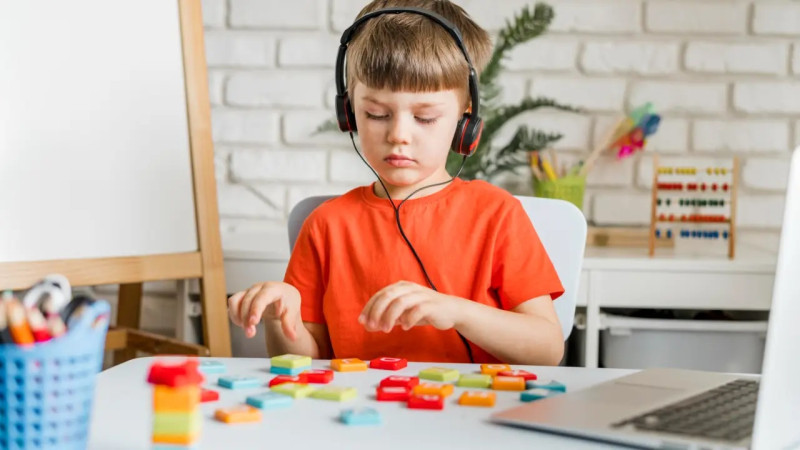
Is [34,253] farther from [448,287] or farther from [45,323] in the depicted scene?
[45,323]

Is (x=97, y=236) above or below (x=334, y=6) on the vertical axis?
below

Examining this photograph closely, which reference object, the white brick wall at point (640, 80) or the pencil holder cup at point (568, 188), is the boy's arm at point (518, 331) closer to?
the pencil holder cup at point (568, 188)

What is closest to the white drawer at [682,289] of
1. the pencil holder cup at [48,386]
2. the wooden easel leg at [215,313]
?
the wooden easel leg at [215,313]

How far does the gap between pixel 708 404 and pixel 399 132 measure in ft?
1.86

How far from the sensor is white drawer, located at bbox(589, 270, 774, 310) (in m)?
1.64

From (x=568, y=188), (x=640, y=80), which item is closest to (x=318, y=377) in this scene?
(x=568, y=188)

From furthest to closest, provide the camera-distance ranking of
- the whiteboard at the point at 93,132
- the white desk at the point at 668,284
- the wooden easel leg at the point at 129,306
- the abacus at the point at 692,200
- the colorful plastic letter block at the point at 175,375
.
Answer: the wooden easel leg at the point at 129,306
the abacus at the point at 692,200
the white desk at the point at 668,284
the whiteboard at the point at 93,132
the colorful plastic letter block at the point at 175,375

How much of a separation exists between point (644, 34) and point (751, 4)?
245 millimetres

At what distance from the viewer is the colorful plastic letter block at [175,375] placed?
454 mm

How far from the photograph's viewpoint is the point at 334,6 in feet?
6.62

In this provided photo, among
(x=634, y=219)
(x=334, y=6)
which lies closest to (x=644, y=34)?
(x=634, y=219)

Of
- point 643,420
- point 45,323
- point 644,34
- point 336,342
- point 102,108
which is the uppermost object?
point 644,34

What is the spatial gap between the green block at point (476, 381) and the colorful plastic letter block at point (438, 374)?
0.03 feet

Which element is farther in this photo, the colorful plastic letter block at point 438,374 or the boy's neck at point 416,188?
the boy's neck at point 416,188
